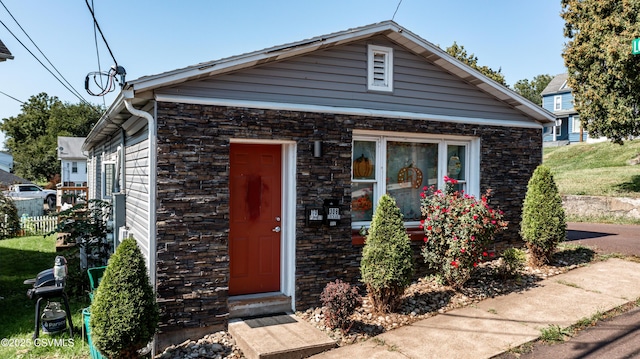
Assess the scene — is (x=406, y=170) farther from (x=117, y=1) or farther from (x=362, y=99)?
(x=117, y=1)

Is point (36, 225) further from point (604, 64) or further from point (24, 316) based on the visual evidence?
point (604, 64)

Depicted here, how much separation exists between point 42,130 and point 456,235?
6565 cm

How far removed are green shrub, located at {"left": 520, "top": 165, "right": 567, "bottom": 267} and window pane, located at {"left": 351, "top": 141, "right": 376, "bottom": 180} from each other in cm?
292

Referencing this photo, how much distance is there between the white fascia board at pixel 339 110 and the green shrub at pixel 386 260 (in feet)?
5.10

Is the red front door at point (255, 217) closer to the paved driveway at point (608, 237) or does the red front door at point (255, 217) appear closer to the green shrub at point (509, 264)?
the green shrub at point (509, 264)

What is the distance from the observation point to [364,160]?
6867mm

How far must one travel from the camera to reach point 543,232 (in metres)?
7.18

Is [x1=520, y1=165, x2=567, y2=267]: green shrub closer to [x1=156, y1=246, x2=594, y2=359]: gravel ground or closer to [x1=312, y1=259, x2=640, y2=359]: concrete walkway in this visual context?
[x1=156, y1=246, x2=594, y2=359]: gravel ground

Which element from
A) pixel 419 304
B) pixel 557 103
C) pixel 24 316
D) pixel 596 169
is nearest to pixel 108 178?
pixel 24 316

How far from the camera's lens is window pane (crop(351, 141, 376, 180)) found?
6777mm

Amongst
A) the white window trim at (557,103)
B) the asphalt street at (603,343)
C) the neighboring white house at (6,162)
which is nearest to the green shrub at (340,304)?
the asphalt street at (603,343)

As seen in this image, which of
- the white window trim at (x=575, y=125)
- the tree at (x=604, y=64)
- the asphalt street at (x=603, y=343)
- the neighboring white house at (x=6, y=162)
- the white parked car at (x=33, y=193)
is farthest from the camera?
the neighboring white house at (x=6, y=162)

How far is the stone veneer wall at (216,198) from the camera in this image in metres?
5.20

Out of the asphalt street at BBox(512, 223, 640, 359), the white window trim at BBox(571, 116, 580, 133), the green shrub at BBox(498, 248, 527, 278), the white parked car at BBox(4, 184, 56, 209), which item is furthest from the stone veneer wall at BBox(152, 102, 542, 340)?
the white window trim at BBox(571, 116, 580, 133)
